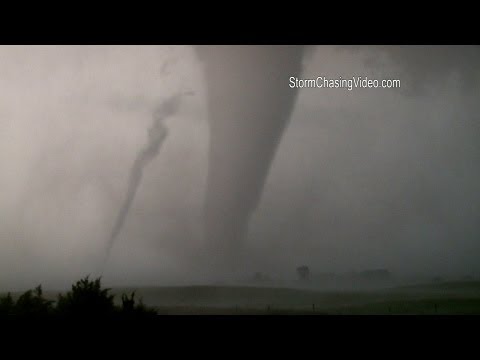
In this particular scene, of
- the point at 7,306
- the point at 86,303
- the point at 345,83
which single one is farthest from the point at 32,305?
the point at 345,83

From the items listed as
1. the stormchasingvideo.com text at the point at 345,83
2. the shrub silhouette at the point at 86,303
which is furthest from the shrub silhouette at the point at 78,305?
the stormchasingvideo.com text at the point at 345,83

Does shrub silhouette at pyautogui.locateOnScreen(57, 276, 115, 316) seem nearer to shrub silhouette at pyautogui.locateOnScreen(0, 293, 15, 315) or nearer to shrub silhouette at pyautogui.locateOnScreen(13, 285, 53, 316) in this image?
shrub silhouette at pyautogui.locateOnScreen(13, 285, 53, 316)

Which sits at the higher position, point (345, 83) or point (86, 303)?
point (345, 83)

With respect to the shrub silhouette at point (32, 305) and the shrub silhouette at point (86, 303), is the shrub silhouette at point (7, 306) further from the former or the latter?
the shrub silhouette at point (86, 303)

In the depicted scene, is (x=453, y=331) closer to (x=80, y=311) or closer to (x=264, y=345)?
(x=264, y=345)

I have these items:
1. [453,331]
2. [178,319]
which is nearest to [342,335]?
[453,331]

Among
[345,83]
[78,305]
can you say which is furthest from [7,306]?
[345,83]

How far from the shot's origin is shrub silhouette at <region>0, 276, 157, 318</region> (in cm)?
378

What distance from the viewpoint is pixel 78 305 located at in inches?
149

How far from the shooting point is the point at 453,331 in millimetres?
4121

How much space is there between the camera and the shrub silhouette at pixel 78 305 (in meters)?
3.78

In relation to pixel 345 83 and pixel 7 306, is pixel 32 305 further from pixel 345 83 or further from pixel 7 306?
pixel 345 83

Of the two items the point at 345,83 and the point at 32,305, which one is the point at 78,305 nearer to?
the point at 32,305
